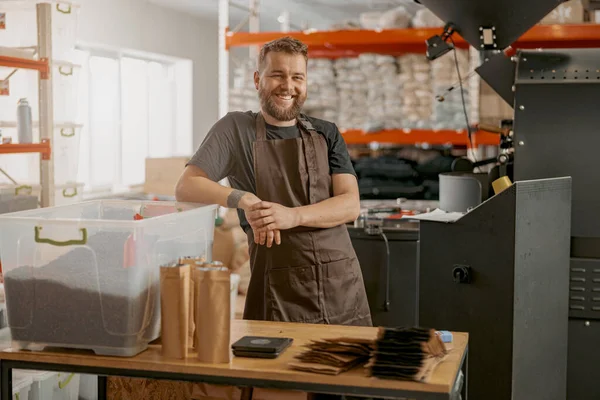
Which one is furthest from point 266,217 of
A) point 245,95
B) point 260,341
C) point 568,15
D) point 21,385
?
point 568,15

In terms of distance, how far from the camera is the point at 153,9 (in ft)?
30.2

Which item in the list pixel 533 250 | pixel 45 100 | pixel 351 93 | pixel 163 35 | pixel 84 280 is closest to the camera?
pixel 84 280

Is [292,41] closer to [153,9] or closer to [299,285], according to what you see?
[299,285]

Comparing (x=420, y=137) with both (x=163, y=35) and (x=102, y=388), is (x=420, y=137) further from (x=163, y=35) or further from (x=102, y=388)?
(x=163, y=35)

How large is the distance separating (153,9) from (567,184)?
7.07 m

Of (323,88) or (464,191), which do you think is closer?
(464,191)

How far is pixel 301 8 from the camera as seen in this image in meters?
10.2

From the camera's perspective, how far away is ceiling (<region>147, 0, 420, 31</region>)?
31.1ft

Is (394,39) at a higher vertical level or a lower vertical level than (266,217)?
higher

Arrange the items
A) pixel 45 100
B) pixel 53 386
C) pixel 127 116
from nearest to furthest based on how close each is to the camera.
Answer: pixel 53 386
pixel 45 100
pixel 127 116

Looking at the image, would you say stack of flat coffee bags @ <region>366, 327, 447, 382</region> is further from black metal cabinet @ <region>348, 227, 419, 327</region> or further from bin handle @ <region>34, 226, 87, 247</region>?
black metal cabinet @ <region>348, 227, 419, 327</region>

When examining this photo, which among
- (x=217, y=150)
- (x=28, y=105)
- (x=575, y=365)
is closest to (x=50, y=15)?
(x=28, y=105)

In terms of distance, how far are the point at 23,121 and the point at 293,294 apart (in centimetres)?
266

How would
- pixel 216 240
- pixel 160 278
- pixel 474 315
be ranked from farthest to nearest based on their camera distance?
pixel 216 240 → pixel 474 315 → pixel 160 278
